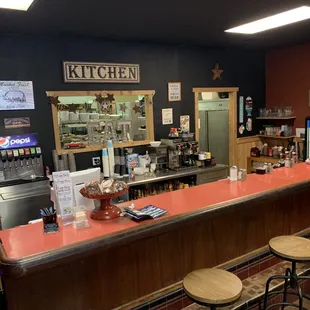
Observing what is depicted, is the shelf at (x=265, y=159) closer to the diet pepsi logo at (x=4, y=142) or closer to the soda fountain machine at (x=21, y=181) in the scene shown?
the soda fountain machine at (x=21, y=181)

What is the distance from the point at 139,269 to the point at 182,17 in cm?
255

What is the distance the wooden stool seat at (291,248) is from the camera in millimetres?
2049

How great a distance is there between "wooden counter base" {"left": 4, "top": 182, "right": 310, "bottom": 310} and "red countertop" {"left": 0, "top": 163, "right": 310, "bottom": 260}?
0.27 ft

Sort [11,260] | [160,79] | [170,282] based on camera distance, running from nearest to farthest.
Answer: [11,260]
[170,282]
[160,79]

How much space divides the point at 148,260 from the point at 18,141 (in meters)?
2.42

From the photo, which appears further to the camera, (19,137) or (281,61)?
(281,61)

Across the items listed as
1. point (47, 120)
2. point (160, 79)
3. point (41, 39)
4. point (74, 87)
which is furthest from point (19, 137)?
point (160, 79)

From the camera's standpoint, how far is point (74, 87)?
411 centimetres

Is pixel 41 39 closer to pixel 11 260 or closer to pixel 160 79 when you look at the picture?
pixel 160 79

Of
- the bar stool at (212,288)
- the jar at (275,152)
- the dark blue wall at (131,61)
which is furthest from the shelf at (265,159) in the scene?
the bar stool at (212,288)

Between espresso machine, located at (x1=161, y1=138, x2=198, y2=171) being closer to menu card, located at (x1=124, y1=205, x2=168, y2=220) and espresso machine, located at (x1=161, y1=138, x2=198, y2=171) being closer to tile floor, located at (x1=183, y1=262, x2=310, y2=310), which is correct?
tile floor, located at (x1=183, y1=262, x2=310, y2=310)

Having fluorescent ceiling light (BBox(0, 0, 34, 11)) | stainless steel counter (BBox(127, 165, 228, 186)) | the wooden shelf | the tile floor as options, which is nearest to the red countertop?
the tile floor

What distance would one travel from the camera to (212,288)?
1.73 metres

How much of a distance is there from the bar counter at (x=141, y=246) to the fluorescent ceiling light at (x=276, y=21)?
5.63ft
